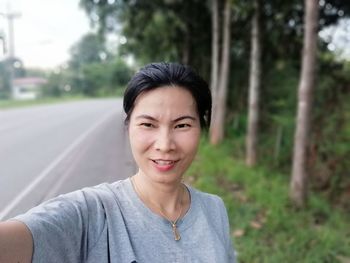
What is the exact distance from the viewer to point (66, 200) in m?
1.23

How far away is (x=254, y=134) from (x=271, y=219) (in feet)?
9.99

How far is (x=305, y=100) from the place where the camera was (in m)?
4.89

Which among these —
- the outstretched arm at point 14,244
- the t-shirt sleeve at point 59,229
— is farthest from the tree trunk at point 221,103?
the outstretched arm at point 14,244

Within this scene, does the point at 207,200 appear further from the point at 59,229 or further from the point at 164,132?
the point at 59,229

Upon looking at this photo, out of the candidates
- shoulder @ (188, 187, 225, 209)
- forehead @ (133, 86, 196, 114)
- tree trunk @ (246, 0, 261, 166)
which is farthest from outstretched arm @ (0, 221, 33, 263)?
tree trunk @ (246, 0, 261, 166)

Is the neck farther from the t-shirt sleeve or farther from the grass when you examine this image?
the grass

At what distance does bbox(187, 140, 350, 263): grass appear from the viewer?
3820 millimetres

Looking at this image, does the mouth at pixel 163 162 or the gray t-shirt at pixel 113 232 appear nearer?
the gray t-shirt at pixel 113 232

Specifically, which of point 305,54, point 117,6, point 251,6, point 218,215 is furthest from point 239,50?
point 218,215

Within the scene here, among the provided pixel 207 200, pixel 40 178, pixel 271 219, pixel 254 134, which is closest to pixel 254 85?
pixel 254 134

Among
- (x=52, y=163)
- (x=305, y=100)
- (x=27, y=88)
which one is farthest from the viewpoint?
(x=27, y=88)

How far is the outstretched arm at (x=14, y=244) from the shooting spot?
0.98 meters

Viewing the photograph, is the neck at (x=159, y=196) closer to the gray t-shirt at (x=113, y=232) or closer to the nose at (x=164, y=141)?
the gray t-shirt at (x=113, y=232)

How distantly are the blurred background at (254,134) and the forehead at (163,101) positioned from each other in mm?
594
